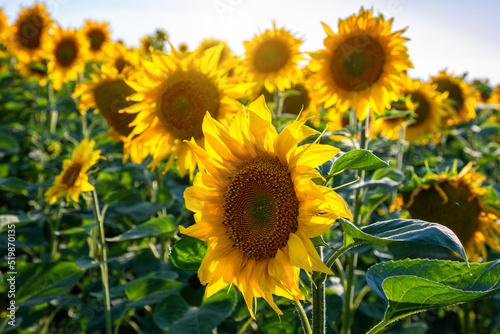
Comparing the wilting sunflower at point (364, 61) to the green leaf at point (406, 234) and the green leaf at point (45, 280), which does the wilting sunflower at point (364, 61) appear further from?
the green leaf at point (45, 280)

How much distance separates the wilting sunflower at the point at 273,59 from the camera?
10.2ft

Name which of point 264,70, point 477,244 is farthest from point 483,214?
point 264,70

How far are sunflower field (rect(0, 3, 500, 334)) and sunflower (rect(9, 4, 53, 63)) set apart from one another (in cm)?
79

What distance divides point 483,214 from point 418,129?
2051 mm

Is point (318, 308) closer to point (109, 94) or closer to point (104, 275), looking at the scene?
point (104, 275)

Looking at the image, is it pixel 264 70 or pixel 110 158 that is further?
pixel 110 158

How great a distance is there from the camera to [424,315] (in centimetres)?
308

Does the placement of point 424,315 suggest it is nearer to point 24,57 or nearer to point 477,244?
point 477,244

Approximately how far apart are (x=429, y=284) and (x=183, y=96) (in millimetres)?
1546

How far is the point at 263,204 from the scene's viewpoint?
44.0 inches

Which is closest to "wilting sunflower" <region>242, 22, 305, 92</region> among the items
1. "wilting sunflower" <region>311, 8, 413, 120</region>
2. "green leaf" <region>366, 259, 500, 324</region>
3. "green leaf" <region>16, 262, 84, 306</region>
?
"wilting sunflower" <region>311, 8, 413, 120</region>

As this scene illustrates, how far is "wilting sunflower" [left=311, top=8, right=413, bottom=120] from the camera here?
7.35 feet

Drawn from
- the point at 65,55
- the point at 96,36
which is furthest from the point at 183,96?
the point at 96,36

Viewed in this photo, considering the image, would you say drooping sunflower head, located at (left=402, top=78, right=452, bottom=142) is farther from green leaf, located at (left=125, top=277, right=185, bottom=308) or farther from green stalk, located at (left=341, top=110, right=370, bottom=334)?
green leaf, located at (left=125, top=277, right=185, bottom=308)
